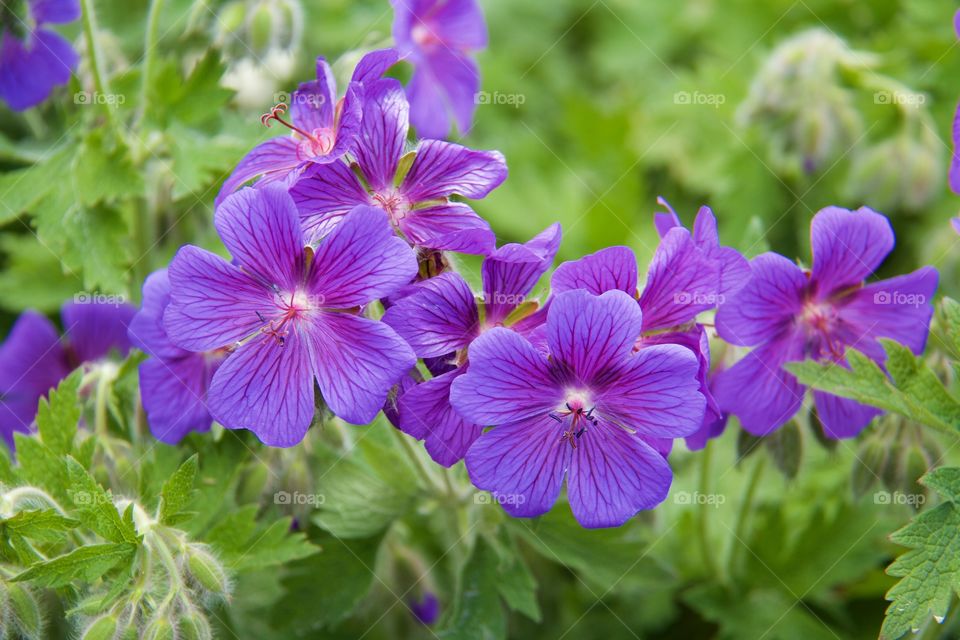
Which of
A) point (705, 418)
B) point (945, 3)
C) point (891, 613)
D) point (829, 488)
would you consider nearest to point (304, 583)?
point (705, 418)

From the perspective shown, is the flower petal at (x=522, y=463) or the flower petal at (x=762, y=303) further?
the flower petal at (x=762, y=303)

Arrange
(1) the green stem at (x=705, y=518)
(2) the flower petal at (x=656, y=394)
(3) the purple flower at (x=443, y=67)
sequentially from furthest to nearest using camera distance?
(3) the purple flower at (x=443, y=67)
(1) the green stem at (x=705, y=518)
(2) the flower petal at (x=656, y=394)

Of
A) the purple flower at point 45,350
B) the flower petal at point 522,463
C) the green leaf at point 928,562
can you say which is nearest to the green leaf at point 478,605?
the flower petal at point 522,463

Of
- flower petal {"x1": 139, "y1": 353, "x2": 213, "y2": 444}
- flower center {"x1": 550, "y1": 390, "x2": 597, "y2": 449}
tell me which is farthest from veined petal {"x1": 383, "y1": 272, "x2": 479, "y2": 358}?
flower petal {"x1": 139, "y1": 353, "x2": 213, "y2": 444}

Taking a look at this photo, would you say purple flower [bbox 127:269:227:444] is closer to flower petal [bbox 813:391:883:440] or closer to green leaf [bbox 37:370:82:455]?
green leaf [bbox 37:370:82:455]

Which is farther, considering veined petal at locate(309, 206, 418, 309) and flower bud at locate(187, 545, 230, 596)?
flower bud at locate(187, 545, 230, 596)

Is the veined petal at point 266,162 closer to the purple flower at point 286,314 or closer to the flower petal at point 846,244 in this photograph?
the purple flower at point 286,314

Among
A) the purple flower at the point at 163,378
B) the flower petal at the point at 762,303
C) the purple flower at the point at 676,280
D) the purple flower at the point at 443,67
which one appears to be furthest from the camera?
the purple flower at the point at 443,67

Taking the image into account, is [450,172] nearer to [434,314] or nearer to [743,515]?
[434,314]

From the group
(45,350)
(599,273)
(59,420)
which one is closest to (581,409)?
(599,273)
